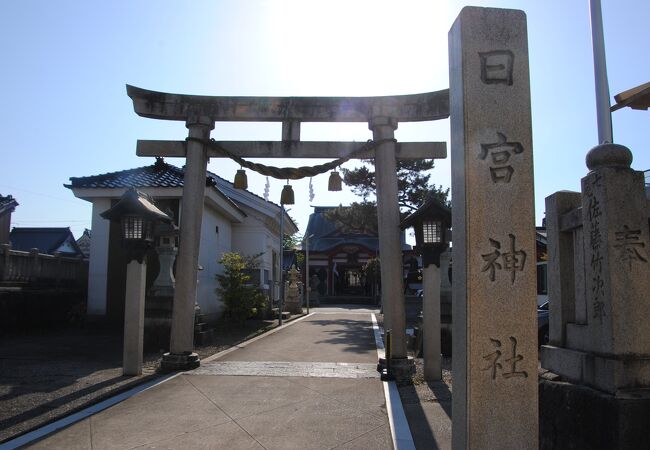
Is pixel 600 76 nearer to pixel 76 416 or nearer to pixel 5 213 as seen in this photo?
pixel 76 416

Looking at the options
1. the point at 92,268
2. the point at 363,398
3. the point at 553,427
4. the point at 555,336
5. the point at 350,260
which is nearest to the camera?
the point at 553,427

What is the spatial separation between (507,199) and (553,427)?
2.08 m

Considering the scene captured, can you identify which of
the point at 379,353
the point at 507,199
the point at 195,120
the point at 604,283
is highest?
the point at 195,120

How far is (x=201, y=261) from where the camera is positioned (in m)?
17.8

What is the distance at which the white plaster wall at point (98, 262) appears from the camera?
16.3 meters

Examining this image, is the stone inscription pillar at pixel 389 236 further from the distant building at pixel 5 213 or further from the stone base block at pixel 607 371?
the distant building at pixel 5 213

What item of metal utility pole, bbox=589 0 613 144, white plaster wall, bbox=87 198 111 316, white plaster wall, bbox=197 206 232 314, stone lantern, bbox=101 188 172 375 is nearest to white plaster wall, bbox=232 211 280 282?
white plaster wall, bbox=197 206 232 314

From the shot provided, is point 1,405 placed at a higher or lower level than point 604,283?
lower

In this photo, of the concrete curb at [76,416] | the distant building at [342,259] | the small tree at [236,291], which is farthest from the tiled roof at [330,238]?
the concrete curb at [76,416]

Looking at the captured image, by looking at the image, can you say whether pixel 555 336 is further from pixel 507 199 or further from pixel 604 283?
pixel 507 199

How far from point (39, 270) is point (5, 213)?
5.70 m

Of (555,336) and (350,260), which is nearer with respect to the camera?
(555,336)

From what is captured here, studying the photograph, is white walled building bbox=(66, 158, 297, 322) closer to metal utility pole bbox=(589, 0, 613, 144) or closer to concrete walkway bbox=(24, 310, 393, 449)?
concrete walkway bbox=(24, 310, 393, 449)

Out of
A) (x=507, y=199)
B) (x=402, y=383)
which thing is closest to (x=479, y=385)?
(x=507, y=199)
